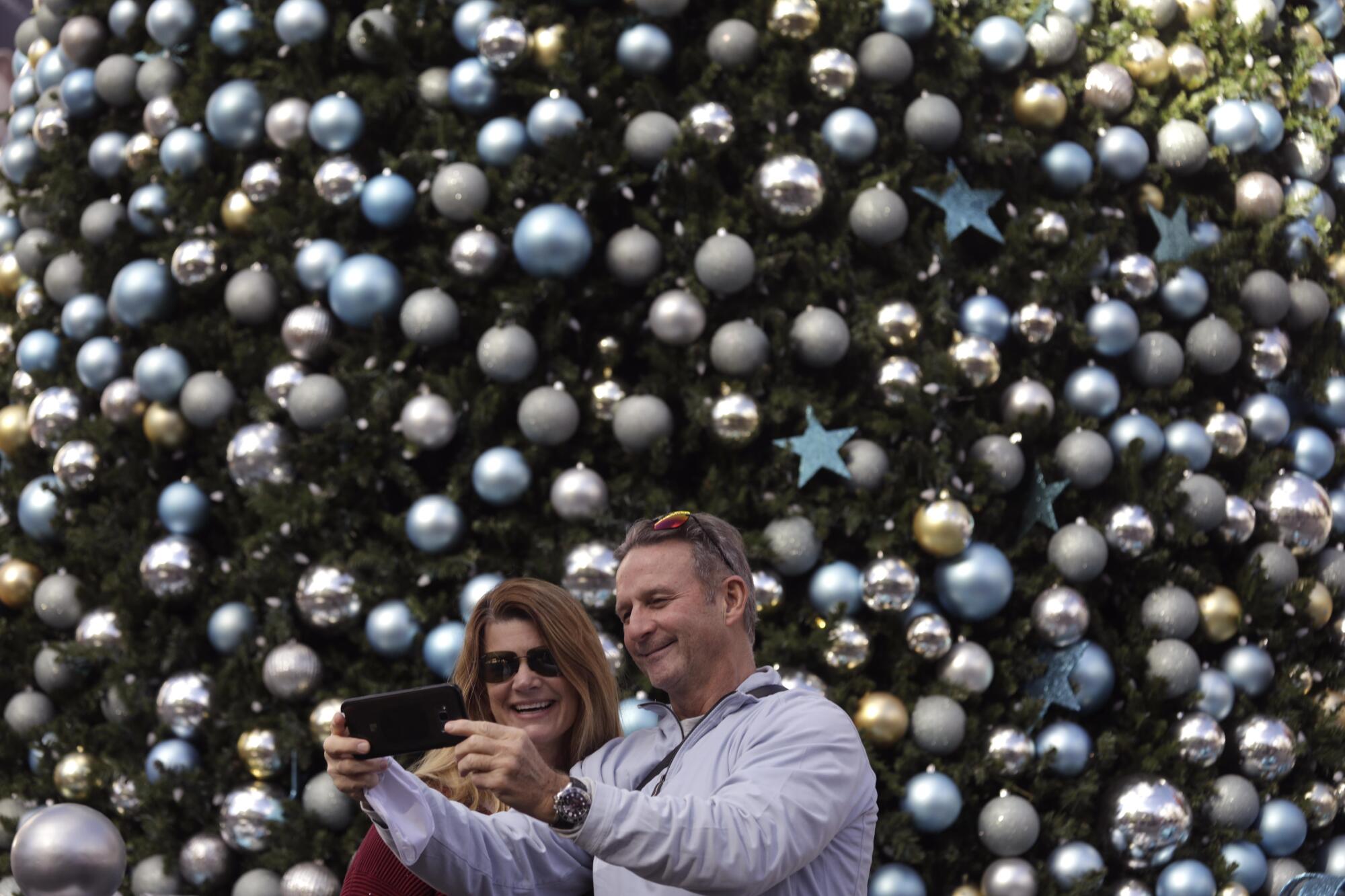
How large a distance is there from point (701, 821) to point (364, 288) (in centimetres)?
270

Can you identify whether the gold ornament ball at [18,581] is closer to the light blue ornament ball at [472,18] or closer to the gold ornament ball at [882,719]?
A: the light blue ornament ball at [472,18]

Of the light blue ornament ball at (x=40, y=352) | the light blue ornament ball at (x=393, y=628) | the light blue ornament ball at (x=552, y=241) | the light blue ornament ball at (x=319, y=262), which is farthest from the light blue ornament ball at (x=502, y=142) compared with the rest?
the light blue ornament ball at (x=40, y=352)

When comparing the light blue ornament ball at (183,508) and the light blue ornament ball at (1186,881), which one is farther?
the light blue ornament ball at (183,508)

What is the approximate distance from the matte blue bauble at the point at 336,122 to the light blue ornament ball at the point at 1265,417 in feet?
9.57

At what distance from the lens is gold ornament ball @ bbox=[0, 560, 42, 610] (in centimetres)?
472

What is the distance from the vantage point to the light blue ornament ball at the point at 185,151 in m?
4.61

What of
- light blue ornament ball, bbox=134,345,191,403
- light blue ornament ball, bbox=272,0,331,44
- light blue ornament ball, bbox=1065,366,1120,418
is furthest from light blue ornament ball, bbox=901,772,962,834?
light blue ornament ball, bbox=272,0,331,44

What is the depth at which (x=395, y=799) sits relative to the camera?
207 cm

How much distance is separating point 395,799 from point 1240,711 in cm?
317

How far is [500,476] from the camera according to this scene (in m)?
4.11

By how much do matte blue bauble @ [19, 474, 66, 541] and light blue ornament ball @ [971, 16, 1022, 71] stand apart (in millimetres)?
3178

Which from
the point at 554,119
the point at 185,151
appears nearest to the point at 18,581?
the point at 185,151

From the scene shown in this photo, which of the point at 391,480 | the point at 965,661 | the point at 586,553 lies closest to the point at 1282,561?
the point at 965,661

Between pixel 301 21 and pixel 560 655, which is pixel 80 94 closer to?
pixel 301 21
